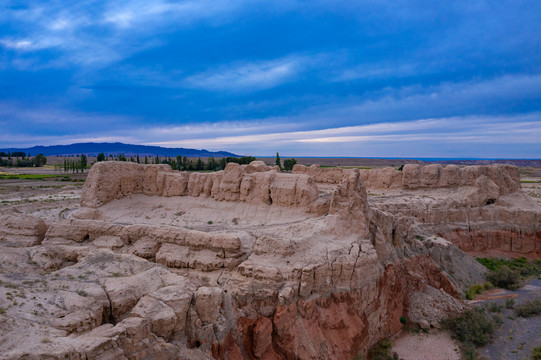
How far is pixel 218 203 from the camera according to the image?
2448cm

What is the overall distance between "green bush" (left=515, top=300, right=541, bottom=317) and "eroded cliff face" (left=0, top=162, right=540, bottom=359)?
358 cm

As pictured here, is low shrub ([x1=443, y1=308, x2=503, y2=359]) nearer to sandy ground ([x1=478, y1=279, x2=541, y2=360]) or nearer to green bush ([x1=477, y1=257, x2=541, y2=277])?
sandy ground ([x1=478, y1=279, x2=541, y2=360])

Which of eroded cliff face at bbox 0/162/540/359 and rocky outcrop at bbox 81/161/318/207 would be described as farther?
rocky outcrop at bbox 81/161/318/207

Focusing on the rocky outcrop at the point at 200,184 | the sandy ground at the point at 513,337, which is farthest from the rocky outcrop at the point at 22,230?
the sandy ground at the point at 513,337

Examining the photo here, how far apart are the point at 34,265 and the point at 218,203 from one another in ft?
37.8

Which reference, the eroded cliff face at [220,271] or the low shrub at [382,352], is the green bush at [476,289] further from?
the low shrub at [382,352]

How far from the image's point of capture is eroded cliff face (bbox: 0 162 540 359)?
10.8 metres

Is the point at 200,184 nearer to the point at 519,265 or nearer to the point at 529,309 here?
the point at 529,309

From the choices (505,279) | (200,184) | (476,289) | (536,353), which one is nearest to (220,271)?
(200,184)

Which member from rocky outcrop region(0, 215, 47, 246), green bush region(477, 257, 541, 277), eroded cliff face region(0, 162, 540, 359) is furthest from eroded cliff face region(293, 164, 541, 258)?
rocky outcrop region(0, 215, 47, 246)

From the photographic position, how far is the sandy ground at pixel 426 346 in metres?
18.0

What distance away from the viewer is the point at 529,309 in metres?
21.5

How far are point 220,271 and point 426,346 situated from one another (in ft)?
38.3

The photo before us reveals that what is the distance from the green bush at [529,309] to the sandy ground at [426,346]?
6.16 metres
